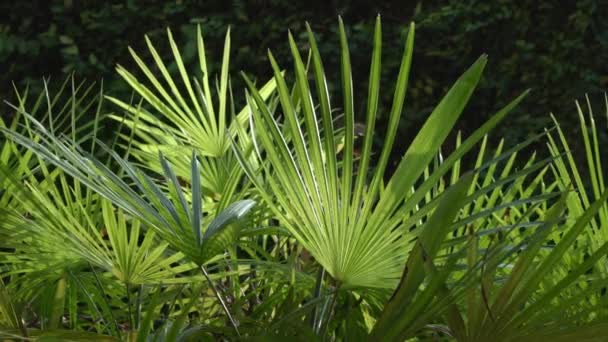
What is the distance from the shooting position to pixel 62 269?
1.12m

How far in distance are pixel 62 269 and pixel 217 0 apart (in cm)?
287

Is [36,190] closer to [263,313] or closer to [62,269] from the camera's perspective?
[62,269]

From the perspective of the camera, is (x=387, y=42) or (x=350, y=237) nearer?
(x=350, y=237)

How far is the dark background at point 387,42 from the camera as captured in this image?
344 cm

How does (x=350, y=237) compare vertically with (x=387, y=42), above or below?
below

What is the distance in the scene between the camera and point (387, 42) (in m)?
3.69

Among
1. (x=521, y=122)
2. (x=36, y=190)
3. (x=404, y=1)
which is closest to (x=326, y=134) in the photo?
(x=36, y=190)

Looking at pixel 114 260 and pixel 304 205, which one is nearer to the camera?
pixel 304 205

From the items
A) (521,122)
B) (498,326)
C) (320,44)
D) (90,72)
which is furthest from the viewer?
(90,72)

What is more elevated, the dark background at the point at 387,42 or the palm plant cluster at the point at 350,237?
the dark background at the point at 387,42

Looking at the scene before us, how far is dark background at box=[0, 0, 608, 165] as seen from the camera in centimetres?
344

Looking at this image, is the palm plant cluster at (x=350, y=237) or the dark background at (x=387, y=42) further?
the dark background at (x=387, y=42)

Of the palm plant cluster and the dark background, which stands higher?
the dark background

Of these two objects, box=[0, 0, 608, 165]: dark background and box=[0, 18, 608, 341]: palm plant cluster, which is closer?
box=[0, 18, 608, 341]: palm plant cluster
